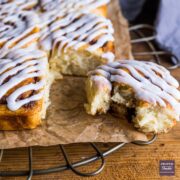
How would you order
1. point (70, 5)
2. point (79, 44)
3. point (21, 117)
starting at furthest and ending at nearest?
point (70, 5), point (79, 44), point (21, 117)

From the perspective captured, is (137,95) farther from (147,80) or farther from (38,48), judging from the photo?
(38,48)

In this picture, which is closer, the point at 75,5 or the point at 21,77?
the point at 21,77

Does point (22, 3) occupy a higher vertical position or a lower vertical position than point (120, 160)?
higher

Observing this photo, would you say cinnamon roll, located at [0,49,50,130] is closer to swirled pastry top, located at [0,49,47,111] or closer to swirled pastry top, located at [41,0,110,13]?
swirled pastry top, located at [0,49,47,111]

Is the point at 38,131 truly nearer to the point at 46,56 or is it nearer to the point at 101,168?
the point at 101,168

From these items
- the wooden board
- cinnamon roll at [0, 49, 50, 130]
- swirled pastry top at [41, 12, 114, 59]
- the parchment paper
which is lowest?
the wooden board

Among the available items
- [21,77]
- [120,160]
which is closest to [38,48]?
[21,77]

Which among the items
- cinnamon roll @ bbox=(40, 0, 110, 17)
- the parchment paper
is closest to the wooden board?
the parchment paper
